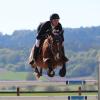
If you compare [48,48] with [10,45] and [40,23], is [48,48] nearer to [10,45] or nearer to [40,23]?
[40,23]

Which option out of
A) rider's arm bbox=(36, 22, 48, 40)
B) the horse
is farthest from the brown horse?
rider's arm bbox=(36, 22, 48, 40)

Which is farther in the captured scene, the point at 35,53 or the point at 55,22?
the point at 35,53

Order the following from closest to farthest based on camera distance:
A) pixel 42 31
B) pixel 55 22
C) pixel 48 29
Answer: pixel 55 22
pixel 48 29
pixel 42 31

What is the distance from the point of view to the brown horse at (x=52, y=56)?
721 centimetres

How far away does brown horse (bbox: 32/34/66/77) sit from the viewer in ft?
23.7

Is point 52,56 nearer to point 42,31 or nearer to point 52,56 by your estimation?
point 52,56

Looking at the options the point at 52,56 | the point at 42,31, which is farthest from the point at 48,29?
the point at 52,56

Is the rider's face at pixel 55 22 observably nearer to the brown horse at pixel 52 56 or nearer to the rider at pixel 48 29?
the rider at pixel 48 29

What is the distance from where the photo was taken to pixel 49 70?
7.24m

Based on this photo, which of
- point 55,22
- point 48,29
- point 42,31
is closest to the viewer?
point 55,22

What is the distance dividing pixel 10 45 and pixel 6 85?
4321 centimetres

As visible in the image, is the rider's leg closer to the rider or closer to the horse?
the rider

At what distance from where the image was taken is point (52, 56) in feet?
23.9

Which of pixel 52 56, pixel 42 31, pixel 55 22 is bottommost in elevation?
pixel 52 56
